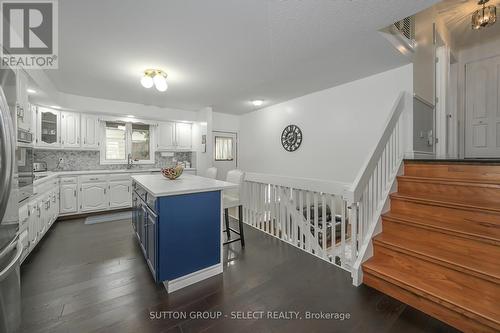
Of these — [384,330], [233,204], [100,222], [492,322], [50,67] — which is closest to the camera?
[492,322]

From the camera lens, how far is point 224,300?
67.6 inches

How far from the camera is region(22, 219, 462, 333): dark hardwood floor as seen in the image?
145 centimetres

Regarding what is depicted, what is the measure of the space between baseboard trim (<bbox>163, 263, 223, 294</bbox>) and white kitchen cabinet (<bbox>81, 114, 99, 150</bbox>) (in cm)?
388

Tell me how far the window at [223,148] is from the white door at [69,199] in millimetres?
3259

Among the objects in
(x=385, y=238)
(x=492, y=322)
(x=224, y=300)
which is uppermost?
(x=385, y=238)

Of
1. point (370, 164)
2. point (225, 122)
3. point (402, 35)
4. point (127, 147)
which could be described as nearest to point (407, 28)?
point (402, 35)

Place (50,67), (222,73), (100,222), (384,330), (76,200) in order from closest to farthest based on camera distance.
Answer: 1. (384,330)
2. (50,67)
3. (222,73)
4. (100,222)
5. (76,200)

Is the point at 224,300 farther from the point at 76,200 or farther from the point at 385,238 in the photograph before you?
the point at 76,200

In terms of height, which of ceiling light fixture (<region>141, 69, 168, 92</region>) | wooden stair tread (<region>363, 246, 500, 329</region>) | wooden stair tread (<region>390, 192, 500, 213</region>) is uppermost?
ceiling light fixture (<region>141, 69, 168, 92</region>)

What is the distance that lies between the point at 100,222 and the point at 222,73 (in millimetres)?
3366

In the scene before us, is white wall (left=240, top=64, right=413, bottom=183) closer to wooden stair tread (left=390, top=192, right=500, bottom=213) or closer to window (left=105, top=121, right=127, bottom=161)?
wooden stair tread (left=390, top=192, right=500, bottom=213)

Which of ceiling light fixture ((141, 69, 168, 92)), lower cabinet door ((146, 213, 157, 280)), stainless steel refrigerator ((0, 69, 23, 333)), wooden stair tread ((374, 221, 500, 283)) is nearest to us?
stainless steel refrigerator ((0, 69, 23, 333))

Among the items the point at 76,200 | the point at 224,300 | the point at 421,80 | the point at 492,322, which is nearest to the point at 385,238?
the point at 492,322

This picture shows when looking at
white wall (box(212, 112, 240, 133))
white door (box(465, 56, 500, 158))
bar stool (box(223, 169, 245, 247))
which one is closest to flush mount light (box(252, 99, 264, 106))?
white wall (box(212, 112, 240, 133))
